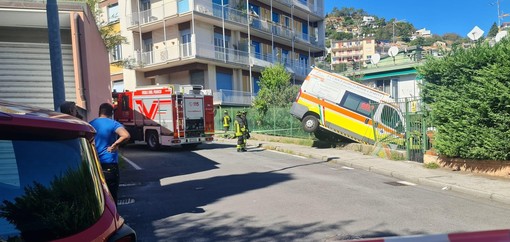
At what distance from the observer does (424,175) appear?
10.2 metres

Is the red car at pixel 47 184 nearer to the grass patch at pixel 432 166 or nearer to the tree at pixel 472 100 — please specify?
the tree at pixel 472 100

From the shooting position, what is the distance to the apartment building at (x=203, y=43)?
104 feet

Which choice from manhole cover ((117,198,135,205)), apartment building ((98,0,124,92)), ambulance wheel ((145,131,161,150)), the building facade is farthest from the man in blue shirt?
apartment building ((98,0,124,92))

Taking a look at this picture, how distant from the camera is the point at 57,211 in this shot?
1.86 m

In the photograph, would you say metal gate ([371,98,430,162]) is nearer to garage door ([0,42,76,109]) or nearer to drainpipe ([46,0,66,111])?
garage door ([0,42,76,109])

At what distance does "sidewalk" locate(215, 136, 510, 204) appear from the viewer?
Answer: 8.30 m

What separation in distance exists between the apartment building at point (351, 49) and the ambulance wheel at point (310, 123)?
11279 centimetres

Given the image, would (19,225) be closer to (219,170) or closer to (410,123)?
(219,170)

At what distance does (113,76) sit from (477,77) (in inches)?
1305

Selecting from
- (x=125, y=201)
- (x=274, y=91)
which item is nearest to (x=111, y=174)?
(x=125, y=201)

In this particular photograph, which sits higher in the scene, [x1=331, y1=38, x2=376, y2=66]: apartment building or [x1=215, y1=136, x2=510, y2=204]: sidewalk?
[x1=331, y1=38, x2=376, y2=66]: apartment building

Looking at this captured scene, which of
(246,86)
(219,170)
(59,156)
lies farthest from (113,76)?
(59,156)

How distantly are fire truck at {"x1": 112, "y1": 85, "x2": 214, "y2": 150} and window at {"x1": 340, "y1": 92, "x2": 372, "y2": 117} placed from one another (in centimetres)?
645

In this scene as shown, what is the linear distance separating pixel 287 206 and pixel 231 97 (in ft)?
89.1
